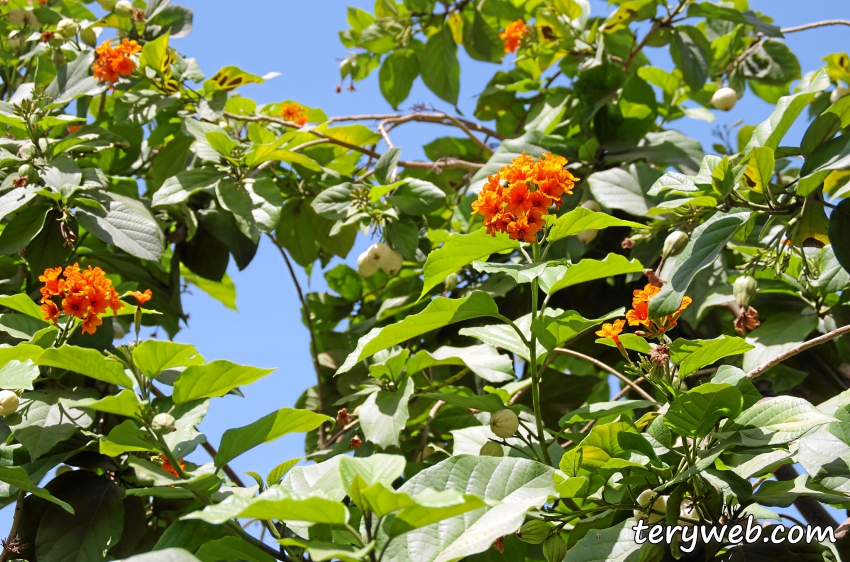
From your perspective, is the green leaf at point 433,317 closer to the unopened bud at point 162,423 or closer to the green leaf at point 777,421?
the unopened bud at point 162,423

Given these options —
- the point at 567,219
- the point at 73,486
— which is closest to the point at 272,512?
the point at 567,219

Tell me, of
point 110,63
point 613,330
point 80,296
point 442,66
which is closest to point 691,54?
point 442,66

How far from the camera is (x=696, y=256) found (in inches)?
38.8

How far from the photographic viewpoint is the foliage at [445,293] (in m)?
0.82

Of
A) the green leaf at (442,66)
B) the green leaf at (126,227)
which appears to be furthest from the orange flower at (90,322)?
the green leaf at (442,66)

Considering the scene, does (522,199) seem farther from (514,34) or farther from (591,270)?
(514,34)

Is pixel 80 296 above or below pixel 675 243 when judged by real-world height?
above

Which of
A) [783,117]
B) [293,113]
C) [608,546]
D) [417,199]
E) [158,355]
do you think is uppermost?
[293,113]

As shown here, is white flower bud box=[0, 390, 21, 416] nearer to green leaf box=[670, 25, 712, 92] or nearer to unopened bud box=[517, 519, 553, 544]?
unopened bud box=[517, 519, 553, 544]

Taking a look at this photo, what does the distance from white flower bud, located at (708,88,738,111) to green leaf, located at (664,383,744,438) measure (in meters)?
1.38

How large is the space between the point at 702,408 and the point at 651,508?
0.51ft

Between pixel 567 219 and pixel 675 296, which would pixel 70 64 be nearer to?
pixel 567 219

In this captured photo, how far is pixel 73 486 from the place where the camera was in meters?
1.17

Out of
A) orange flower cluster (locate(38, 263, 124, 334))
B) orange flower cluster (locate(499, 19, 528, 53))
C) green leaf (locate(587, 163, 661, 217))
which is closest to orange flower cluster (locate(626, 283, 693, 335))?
green leaf (locate(587, 163, 661, 217))
